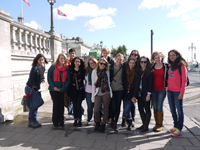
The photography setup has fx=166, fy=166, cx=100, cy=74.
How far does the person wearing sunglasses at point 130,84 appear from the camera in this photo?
402 cm

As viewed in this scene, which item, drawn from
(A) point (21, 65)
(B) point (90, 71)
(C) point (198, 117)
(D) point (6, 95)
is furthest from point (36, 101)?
(C) point (198, 117)

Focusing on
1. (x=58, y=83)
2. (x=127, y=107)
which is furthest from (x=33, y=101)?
(x=127, y=107)

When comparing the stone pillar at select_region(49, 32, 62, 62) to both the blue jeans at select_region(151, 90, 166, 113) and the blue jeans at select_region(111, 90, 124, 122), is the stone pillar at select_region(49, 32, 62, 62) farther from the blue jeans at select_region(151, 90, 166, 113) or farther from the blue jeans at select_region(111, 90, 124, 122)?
the blue jeans at select_region(151, 90, 166, 113)

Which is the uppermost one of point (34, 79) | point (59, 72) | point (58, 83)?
point (59, 72)

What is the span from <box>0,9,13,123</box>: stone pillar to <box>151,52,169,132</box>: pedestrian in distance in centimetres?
407

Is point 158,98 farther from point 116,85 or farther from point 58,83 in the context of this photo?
point 58,83

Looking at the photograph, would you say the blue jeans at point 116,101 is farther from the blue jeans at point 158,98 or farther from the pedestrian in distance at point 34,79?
the pedestrian in distance at point 34,79

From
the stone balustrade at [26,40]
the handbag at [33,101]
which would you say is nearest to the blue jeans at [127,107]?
the handbag at [33,101]

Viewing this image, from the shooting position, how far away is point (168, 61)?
4.10 m

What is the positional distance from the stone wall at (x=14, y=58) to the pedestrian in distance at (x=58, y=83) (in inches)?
59.4

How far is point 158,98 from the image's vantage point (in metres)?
4.02

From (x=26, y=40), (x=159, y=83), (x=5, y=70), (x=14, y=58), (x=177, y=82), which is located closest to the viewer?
(x=177, y=82)

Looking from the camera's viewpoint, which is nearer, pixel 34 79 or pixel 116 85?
pixel 116 85

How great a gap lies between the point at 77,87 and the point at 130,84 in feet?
4.47
